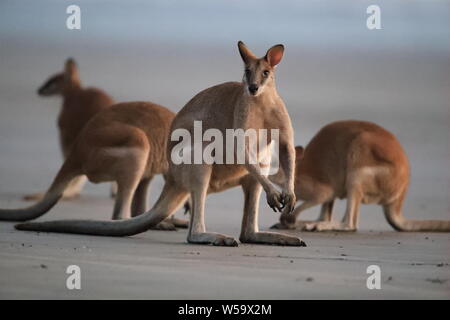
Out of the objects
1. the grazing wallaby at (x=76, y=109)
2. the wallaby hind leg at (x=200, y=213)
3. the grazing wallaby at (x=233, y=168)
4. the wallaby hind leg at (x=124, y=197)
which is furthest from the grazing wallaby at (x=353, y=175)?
the grazing wallaby at (x=76, y=109)

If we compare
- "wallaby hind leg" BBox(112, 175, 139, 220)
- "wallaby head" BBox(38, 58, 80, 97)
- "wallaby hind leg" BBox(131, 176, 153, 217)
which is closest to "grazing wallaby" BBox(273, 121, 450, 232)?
"wallaby hind leg" BBox(131, 176, 153, 217)

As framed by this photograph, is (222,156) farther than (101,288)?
Yes

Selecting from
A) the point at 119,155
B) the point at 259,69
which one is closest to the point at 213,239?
the point at 259,69

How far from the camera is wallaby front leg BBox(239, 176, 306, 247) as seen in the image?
20.7ft

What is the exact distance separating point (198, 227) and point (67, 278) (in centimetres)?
163

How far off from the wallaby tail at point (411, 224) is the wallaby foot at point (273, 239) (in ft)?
5.94

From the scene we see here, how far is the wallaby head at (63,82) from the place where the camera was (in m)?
10.7

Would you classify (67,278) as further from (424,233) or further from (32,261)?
(424,233)

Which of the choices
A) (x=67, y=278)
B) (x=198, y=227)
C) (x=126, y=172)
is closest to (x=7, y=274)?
(x=67, y=278)

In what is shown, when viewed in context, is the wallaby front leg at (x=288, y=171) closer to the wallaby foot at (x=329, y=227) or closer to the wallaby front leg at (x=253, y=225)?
the wallaby front leg at (x=253, y=225)

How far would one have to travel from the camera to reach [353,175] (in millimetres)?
7738

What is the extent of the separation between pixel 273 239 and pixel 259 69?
1.06 meters

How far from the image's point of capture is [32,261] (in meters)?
5.21

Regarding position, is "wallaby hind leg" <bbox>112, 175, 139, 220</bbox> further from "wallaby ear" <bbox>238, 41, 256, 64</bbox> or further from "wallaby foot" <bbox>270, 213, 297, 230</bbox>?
"wallaby ear" <bbox>238, 41, 256, 64</bbox>
